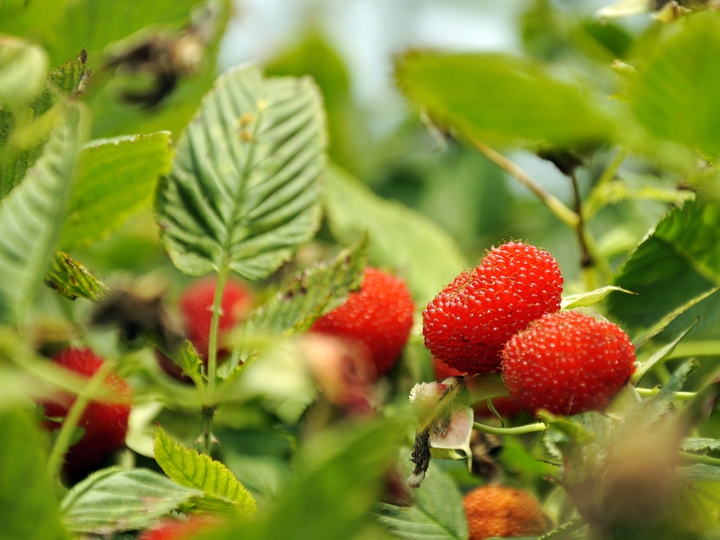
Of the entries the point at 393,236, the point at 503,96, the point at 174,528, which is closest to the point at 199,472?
the point at 174,528

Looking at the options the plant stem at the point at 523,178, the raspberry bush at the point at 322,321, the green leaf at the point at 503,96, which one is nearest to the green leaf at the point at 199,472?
the raspberry bush at the point at 322,321

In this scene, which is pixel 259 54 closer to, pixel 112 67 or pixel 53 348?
pixel 112 67

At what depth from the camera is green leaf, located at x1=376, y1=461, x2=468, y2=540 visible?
43cm

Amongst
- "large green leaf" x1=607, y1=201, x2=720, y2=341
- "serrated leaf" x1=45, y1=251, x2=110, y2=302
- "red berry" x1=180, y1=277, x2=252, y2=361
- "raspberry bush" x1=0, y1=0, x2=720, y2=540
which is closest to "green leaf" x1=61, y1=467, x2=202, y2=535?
"raspberry bush" x1=0, y1=0, x2=720, y2=540

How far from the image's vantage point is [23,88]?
45 cm

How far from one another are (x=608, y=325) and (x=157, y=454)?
0.92ft

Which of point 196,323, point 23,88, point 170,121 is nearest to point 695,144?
point 23,88

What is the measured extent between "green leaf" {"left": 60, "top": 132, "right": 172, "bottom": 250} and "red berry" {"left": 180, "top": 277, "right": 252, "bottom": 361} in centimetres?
17

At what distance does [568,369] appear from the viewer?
1.27 feet

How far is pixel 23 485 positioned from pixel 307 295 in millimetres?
253

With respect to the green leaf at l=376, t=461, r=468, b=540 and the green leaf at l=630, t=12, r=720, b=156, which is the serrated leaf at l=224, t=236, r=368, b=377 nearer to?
the green leaf at l=376, t=461, r=468, b=540

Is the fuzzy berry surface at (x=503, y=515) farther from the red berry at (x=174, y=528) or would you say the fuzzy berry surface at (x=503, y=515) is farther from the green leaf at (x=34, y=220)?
the green leaf at (x=34, y=220)

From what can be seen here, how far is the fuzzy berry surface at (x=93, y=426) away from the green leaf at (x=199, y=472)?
0.11 metres

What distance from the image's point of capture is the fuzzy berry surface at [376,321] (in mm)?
562
